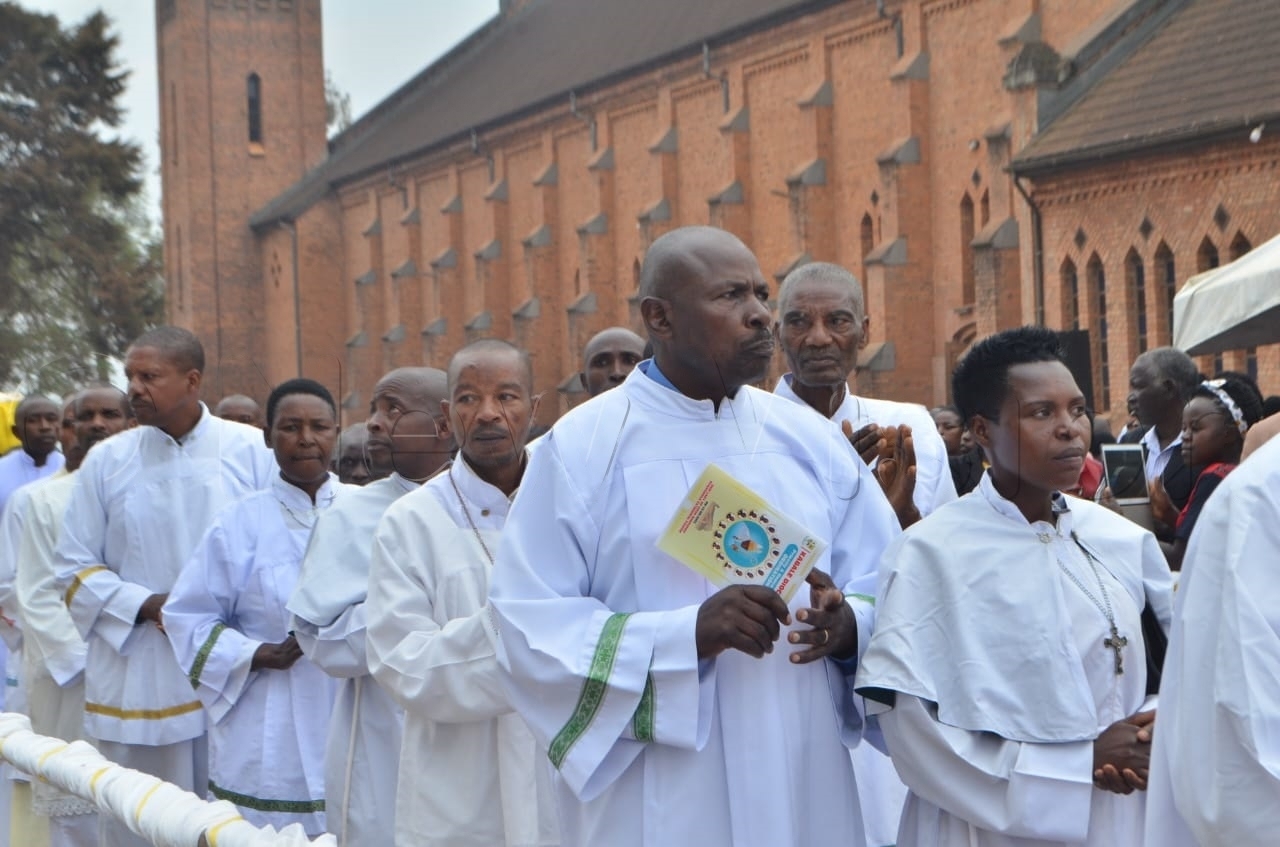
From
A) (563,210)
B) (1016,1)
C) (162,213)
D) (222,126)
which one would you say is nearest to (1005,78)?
(1016,1)

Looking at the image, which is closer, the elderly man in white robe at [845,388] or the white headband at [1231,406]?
the elderly man in white robe at [845,388]

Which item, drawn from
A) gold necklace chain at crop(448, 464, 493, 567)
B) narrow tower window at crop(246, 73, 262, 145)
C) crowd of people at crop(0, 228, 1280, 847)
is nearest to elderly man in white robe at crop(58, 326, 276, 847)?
crowd of people at crop(0, 228, 1280, 847)

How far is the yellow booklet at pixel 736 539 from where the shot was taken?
4.52m

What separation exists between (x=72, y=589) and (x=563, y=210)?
1691 inches

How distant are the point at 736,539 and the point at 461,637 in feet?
4.26

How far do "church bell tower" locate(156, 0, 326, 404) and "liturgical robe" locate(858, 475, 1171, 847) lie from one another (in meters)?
60.5

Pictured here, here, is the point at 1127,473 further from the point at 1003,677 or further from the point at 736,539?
the point at 736,539

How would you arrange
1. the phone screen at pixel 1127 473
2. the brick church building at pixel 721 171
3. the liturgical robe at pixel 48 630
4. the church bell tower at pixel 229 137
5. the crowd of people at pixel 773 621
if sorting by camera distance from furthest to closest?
the church bell tower at pixel 229 137
the brick church building at pixel 721 171
the phone screen at pixel 1127 473
the liturgical robe at pixel 48 630
the crowd of people at pixel 773 621

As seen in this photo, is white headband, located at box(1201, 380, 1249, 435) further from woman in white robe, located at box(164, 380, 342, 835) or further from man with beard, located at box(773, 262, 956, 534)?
woman in white robe, located at box(164, 380, 342, 835)

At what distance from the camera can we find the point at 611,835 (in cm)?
468

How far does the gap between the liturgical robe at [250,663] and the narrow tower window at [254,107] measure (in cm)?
5930

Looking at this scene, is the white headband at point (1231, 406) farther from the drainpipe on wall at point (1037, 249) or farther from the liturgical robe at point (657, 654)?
the drainpipe on wall at point (1037, 249)

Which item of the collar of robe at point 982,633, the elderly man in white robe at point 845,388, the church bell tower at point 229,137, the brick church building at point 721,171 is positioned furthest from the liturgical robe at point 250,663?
the church bell tower at point 229,137

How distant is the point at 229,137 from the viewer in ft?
211
